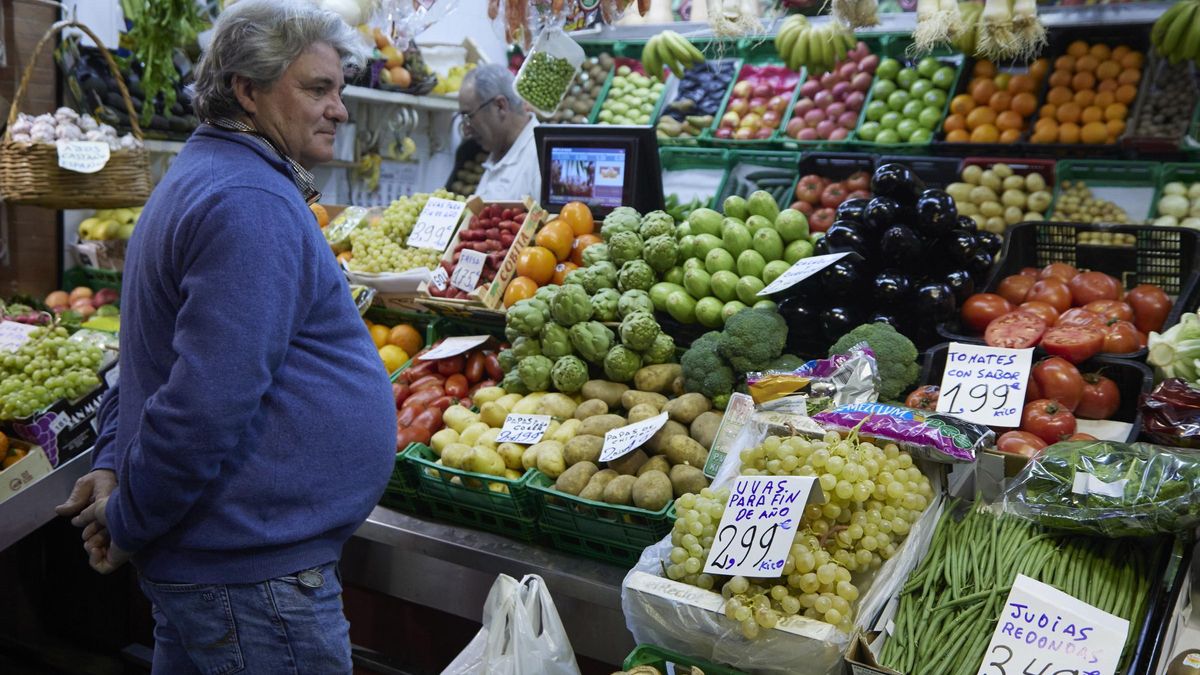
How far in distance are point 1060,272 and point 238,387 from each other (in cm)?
236

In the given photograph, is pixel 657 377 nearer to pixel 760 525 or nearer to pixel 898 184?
pixel 898 184

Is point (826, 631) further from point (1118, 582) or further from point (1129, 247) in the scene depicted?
point (1129, 247)

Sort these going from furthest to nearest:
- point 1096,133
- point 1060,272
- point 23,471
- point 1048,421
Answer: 1. point 1096,133
2. point 23,471
3. point 1060,272
4. point 1048,421

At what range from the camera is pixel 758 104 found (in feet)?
19.6

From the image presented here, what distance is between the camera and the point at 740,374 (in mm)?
2684

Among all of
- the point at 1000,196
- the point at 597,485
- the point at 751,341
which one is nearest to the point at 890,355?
the point at 751,341

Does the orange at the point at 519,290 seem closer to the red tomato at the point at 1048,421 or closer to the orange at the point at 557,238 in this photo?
the orange at the point at 557,238

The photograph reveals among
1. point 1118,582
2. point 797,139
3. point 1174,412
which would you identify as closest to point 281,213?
point 1118,582

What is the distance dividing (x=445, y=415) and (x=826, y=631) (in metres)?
1.57

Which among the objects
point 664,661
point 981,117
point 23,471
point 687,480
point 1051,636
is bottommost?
point 23,471

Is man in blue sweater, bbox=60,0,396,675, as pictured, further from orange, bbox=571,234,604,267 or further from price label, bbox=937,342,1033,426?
orange, bbox=571,234,604,267

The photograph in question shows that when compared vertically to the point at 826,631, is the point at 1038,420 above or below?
above

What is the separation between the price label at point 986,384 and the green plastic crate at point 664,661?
0.85 meters

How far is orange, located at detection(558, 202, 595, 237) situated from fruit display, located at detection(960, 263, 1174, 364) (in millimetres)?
1388
